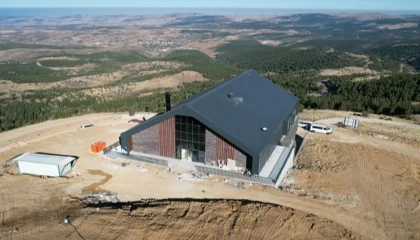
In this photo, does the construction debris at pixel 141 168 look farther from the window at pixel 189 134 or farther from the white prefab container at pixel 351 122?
the white prefab container at pixel 351 122

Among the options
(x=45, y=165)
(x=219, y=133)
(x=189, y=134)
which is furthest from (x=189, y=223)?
(x=45, y=165)

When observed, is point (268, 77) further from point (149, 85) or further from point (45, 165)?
point (45, 165)

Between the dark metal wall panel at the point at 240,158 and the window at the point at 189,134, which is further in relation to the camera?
the window at the point at 189,134

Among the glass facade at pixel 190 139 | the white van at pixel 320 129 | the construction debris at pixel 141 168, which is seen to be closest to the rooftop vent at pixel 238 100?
the glass facade at pixel 190 139

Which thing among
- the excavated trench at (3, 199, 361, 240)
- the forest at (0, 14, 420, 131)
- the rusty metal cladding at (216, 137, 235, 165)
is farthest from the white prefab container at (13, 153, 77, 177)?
the forest at (0, 14, 420, 131)

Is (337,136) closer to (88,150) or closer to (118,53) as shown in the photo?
(88,150)

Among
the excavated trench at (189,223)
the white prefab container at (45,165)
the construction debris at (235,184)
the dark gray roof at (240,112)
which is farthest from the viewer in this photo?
the white prefab container at (45,165)

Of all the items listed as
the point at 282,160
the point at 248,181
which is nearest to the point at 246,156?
the point at 248,181

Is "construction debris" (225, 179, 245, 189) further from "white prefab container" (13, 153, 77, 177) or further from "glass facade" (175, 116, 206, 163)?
"white prefab container" (13, 153, 77, 177)
